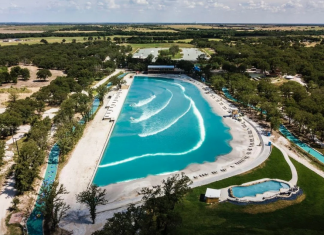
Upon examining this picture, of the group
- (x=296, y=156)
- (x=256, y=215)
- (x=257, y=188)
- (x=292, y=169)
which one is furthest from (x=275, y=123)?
(x=256, y=215)

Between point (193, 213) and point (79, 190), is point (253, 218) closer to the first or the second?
point (193, 213)

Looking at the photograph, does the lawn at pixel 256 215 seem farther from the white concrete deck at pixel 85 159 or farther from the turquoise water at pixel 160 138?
the white concrete deck at pixel 85 159

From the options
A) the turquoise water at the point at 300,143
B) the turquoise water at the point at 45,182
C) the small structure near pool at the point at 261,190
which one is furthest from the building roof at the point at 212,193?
the turquoise water at the point at 300,143

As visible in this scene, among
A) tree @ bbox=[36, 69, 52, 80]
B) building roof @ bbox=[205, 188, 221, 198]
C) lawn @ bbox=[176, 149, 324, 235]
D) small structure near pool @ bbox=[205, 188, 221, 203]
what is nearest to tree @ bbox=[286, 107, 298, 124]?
lawn @ bbox=[176, 149, 324, 235]

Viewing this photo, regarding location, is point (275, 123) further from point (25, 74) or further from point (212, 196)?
point (25, 74)

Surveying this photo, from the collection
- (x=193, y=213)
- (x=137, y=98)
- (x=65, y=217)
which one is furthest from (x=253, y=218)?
(x=137, y=98)

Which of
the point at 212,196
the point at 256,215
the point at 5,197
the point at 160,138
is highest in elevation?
the point at 212,196
